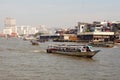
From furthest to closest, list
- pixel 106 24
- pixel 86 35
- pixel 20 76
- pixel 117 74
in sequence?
pixel 106 24, pixel 86 35, pixel 117 74, pixel 20 76

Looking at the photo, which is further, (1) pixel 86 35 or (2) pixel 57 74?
(1) pixel 86 35

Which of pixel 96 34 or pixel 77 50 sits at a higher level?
pixel 77 50

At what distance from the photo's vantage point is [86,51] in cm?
3675

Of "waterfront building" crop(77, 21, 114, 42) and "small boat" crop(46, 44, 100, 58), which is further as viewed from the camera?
"waterfront building" crop(77, 21, 114, 42)

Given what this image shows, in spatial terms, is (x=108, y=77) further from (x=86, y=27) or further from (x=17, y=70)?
(x=86, y=27)

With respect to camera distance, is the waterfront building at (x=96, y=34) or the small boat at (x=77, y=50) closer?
the small boat at (x=77, y=50)

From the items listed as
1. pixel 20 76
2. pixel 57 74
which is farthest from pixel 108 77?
pixel 20 76

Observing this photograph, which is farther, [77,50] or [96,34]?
[96,34]

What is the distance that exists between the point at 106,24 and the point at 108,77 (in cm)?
8679

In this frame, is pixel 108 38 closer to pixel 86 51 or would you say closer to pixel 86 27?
pixel 86 27

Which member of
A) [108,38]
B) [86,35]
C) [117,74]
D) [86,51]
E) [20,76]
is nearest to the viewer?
[20,76]

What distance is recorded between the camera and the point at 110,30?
101312 millimetres

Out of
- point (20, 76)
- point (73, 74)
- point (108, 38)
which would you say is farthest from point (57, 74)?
point (108, 38)

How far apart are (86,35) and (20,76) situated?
76.7m
